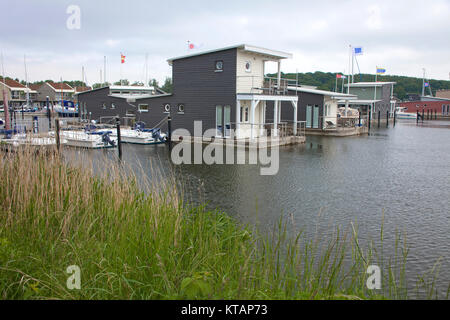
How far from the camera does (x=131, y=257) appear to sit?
4.75 meters

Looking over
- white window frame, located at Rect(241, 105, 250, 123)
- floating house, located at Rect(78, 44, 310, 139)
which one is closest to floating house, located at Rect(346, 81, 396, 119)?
floating house, located at Rect(78, 44, 310, 139)

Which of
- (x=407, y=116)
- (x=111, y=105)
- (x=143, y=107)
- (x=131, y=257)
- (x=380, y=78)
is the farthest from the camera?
(x=380, y=78)

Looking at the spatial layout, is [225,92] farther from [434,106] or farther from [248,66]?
[434,106]

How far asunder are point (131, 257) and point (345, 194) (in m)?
8.30

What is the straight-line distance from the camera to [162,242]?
5.05 meters

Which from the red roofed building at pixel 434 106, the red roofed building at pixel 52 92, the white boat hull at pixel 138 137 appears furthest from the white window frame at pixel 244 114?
the red roofed building at pixel 52 92

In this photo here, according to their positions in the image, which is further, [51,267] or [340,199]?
[340,199]

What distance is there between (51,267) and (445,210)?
30.9 feet

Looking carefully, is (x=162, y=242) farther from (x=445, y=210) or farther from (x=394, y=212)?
(x=445, y=210)

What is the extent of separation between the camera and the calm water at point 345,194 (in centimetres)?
805

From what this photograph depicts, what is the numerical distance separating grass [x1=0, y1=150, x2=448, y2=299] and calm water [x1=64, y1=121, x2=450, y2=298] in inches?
27.1

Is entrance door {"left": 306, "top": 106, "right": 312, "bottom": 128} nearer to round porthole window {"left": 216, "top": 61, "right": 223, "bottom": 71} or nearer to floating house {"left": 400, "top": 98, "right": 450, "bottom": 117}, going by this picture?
round porthole window {"left": 216, "top": 61, "right": 223, "bottom": 71}

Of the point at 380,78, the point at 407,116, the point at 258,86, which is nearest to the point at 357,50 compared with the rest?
the point at 407,116
